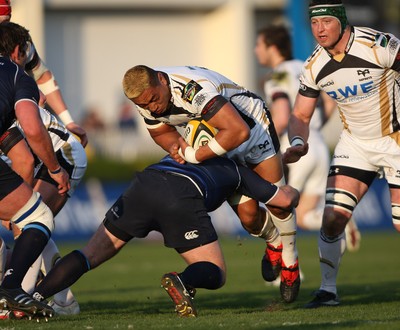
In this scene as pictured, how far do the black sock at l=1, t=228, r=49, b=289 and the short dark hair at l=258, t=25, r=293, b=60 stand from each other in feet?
17.5

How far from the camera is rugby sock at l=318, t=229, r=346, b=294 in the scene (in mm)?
9320

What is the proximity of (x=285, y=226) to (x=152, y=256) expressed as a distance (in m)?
9.37

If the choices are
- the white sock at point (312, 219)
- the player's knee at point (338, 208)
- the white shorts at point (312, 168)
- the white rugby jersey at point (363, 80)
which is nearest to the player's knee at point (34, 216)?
the player's knee at point (338, 208)

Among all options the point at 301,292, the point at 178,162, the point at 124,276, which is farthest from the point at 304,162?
the point at 178,162

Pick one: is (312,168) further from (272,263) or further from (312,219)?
(272,263)

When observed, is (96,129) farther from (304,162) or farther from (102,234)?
(102,234)

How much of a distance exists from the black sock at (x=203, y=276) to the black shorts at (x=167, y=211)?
0.76ft

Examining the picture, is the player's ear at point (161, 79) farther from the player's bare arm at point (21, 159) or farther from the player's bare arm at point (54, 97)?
the player's bare arm at point (54, 97)

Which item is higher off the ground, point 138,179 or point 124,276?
point 138,179

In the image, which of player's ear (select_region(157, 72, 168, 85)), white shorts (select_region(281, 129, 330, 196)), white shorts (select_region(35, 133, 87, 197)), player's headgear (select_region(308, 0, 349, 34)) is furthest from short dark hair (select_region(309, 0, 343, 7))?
white shorts (select_region(281, 129, 330, 196))

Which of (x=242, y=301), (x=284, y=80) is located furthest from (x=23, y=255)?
(x=284, y=80)

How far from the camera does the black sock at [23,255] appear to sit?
7.71 m

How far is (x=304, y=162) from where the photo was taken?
508 inches

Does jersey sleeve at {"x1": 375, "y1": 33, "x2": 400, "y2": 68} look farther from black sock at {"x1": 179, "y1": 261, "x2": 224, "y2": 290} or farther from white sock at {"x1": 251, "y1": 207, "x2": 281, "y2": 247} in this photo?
black sock at {"x1": 179, "y1": 261, "x2": 224, "y2": 290}
